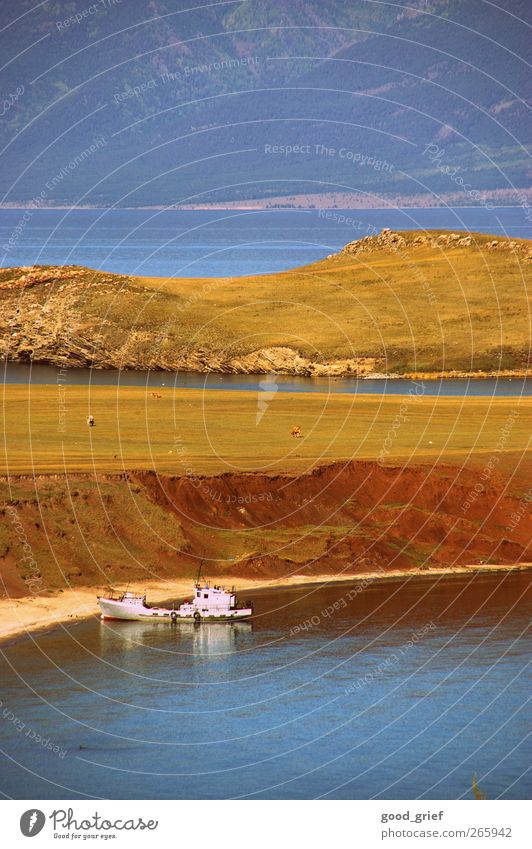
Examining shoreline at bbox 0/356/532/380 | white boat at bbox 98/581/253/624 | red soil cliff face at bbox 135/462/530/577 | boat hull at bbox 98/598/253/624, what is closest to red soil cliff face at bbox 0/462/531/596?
red soil cliff face at bbox 135/462/530/577

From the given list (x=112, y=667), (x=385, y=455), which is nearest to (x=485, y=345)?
(x=385, y=455)

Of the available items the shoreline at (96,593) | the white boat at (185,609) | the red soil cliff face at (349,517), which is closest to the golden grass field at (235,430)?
the red soil cliff face at (349,517)

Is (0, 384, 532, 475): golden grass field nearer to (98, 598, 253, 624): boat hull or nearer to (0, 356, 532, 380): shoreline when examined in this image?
(98, 598, 253, 624): boat hull

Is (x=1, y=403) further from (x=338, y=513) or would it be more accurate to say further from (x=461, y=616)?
(x=461, y=616)

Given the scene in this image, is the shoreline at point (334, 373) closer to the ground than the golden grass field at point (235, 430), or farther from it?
farther from it

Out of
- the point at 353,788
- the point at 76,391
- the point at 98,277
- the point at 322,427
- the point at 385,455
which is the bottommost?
the point at 353,788

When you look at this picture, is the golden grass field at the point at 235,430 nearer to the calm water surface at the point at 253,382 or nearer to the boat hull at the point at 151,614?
the calm water surface at the point at 253,382
